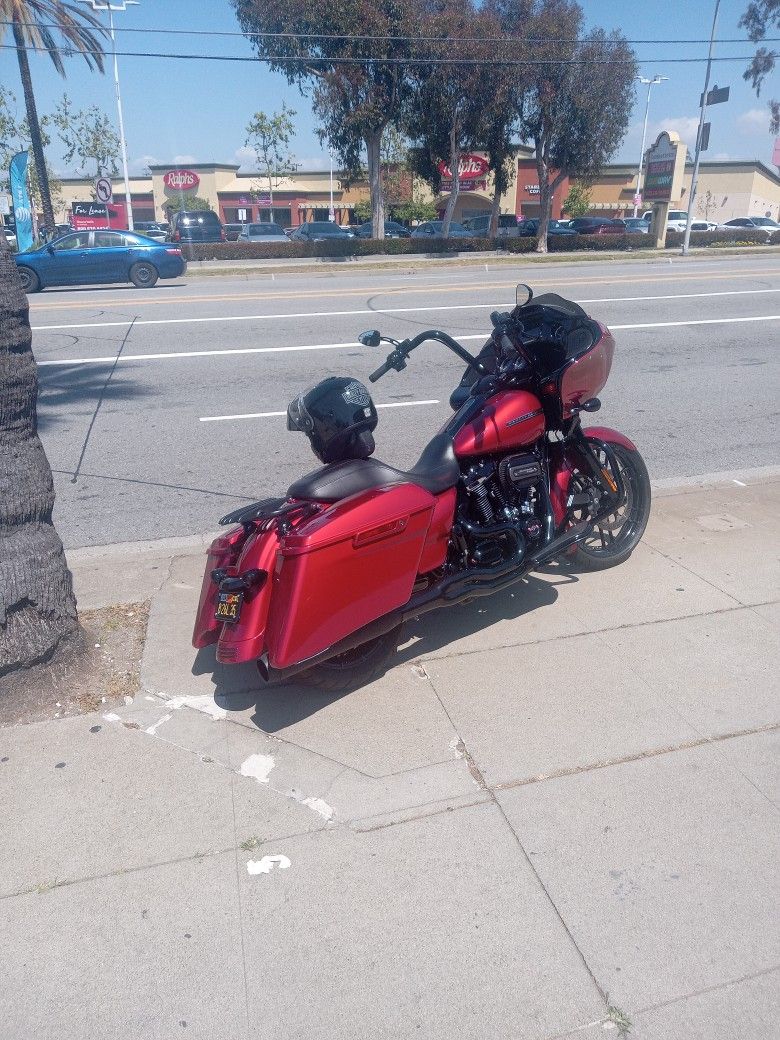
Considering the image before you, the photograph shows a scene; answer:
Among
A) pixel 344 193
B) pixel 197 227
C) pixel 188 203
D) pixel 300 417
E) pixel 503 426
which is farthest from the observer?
pixel 344 193

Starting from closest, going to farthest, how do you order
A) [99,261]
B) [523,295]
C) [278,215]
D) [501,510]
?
1. [501,510]
2. [523,295]
3. [99,261]
4. [278,215]

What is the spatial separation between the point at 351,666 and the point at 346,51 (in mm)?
29760

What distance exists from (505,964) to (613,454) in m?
2.93

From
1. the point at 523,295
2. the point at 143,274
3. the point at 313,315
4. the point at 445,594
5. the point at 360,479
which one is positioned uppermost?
the point at 523,295

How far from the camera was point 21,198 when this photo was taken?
2741 cm

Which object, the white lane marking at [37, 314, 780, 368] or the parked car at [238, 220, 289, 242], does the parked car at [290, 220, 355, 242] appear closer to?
the parked car at [238, 220, 289, 242]

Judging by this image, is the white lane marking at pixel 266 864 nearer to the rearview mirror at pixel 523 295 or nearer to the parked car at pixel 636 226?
the rearview mirror at pixel 523 295

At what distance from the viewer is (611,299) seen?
16641 mm

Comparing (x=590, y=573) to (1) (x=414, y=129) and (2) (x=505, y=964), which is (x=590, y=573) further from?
(1) (x=414, y=129)

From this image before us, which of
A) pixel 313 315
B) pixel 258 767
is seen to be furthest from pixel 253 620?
pixel 313 315

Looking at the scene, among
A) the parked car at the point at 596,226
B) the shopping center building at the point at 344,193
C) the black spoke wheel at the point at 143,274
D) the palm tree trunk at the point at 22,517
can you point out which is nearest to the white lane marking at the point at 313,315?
the black spoke wheel at the point at 143,274

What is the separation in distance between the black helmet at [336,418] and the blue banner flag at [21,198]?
2605cm

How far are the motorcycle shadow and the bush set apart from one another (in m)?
27.0

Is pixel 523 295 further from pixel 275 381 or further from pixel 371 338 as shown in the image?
pixel 275 381
